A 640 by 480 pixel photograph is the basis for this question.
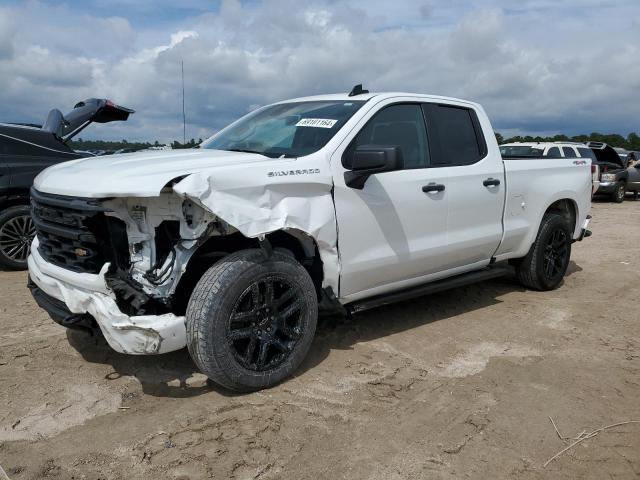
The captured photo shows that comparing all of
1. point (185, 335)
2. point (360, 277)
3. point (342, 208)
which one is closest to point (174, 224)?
point (185, 335)

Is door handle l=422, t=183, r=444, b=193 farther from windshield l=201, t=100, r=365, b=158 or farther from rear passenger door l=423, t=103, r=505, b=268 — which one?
windshield l=201, t=100, r=365, b=158

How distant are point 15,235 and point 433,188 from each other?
4898mm

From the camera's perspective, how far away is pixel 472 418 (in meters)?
3.33

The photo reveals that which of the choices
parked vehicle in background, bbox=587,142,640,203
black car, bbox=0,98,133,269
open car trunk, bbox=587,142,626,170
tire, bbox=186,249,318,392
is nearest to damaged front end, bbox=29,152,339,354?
tire, bbox=186,249,318,392

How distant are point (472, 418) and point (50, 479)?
2.26 m

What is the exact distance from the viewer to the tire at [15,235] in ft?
21.1

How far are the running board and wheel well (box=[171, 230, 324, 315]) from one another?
416 mm

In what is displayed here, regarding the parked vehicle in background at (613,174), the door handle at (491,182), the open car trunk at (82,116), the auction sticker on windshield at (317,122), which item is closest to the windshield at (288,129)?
the auction sticker on windshield at (317,122)

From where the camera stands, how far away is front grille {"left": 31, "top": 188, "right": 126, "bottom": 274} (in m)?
3.24

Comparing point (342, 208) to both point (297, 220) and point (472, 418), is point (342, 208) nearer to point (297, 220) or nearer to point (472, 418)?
point (297, 220)

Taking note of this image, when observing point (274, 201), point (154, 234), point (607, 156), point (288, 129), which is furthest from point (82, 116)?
point (607, 156)

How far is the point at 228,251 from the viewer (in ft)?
12.0

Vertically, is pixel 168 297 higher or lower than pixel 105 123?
lower

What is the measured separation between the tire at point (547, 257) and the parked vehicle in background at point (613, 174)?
44.5 ft
